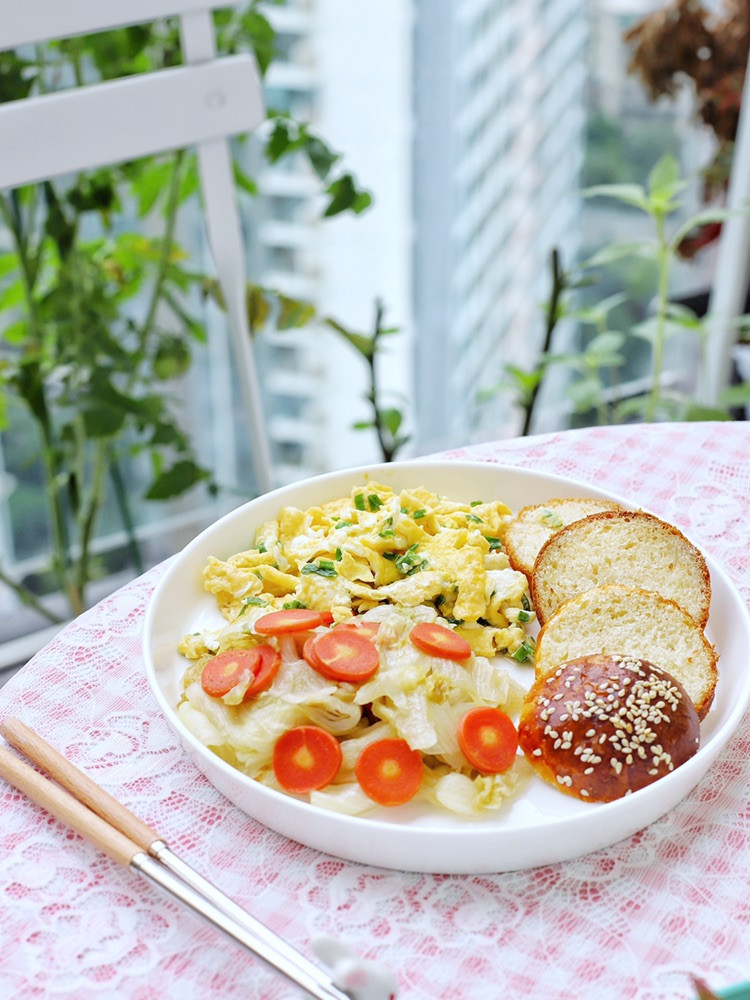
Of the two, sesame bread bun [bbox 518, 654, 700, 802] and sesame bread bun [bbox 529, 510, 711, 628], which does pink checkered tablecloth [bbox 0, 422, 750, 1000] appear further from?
sesame bread bun [bbox 529, 510, 711, 628]

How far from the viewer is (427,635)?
3.54 ft

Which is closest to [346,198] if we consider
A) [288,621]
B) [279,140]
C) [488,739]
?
[279,140]

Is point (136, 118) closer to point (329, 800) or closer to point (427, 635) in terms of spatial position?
point (427, 635)

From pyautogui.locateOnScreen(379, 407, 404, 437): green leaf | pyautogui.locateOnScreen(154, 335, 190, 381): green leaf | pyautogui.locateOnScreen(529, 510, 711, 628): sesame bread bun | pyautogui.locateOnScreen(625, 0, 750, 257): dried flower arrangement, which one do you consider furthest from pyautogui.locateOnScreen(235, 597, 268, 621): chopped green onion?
pyautogui.locateOnScreen(625, 0, 750, 257): dried flower arrangement

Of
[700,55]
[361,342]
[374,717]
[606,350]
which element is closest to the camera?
[374,717]

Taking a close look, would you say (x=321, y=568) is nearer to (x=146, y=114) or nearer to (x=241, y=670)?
(x=241, y=670)

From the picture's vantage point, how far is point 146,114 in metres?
1.87

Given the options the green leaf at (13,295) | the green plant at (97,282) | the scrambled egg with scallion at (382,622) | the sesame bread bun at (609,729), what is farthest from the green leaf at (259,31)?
the sesame bread bun at (609,729)

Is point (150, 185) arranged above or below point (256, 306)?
above

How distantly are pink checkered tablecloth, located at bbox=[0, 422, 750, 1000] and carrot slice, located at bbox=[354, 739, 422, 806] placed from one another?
0.07 meters

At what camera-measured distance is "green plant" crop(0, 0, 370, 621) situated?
2086 millimetres

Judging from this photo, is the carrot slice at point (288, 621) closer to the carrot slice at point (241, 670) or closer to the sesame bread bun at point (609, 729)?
the carrot slice at point (241, 670)

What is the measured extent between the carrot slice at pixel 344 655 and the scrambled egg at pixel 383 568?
93 mm

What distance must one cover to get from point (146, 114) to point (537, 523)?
1.06 meters
